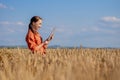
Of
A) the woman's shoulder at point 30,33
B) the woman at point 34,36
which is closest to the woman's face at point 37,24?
the woman at point 34,36

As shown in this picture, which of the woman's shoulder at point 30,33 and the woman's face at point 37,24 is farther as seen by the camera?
the woman's shoulder at point 30,33

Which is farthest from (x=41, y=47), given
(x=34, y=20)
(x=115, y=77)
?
(x=115, y=77)

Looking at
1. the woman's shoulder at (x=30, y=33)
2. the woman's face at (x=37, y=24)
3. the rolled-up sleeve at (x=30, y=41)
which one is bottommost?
the rolled-up sleeve at (x=30, y=41)

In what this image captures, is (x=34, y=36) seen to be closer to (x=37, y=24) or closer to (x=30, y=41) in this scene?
(x=30, y=41)

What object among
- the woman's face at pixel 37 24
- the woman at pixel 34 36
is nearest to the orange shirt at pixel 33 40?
the woman at pixel 34 36

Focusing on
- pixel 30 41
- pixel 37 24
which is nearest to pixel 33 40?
pixel 30 41

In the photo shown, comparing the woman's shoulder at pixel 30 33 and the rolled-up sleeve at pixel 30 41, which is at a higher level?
the woman's shoulder at pixel 30 33

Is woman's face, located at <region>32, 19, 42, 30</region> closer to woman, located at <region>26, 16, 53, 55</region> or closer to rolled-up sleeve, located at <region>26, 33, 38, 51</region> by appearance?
woman, located at <region>26, 16, 53, 55</region>

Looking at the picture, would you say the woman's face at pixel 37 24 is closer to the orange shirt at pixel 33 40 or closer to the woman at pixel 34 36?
the woman at pixel 34 36

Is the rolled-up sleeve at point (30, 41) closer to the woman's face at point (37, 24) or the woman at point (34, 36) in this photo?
the woman at point (34, 36)

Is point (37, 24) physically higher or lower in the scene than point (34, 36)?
higher

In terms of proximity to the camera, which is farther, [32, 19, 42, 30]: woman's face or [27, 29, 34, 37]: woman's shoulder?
[27, 29, 34, 37]: woman's shoulder

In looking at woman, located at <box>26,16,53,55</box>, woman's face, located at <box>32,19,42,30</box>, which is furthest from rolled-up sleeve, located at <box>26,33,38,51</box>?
woman's face, located at <box>32,19,42,30</box>

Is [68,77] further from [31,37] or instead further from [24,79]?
[31,37]
